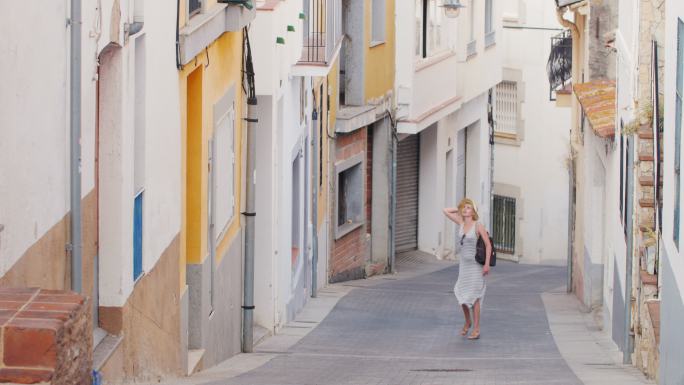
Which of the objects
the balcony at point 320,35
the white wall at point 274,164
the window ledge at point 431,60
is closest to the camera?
the white wall at point 274,164

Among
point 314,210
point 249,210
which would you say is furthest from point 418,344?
point 314,210

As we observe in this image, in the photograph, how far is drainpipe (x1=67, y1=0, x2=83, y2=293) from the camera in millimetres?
7512

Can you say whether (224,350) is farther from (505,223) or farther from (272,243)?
(505,223)

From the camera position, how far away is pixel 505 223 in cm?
3791

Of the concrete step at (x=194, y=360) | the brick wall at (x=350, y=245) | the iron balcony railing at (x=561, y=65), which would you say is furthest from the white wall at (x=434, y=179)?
the concrete step at (x=194, y=360)

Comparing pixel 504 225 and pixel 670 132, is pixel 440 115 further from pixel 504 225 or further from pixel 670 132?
pixel 670 132

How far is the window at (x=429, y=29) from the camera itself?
27.8 metres

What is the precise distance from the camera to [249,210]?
48.1 ft

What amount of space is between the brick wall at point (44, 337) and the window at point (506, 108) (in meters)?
32.6

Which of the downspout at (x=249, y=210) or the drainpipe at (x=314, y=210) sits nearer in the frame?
the downspout at (x=249, y=210)

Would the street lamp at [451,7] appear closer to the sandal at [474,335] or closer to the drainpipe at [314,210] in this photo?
the drainpipe at [314,210]

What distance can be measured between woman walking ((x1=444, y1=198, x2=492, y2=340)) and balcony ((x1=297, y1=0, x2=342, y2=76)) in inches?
120

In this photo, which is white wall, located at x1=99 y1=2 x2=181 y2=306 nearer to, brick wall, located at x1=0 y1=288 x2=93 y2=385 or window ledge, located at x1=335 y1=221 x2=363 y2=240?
brick wall, located at x1=0 y1=288 x2=93 y2=385

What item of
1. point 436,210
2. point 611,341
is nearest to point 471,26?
point 436,210
